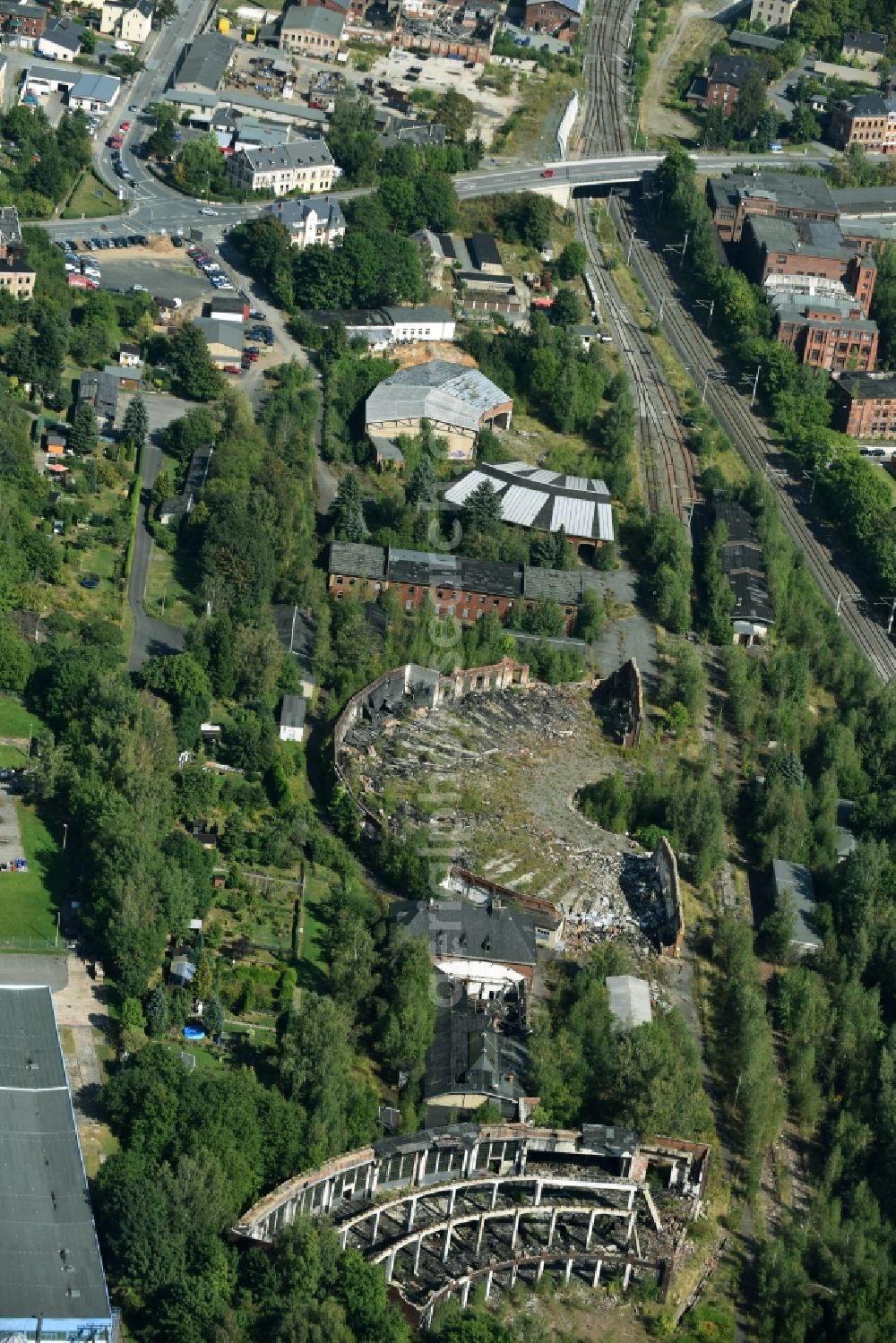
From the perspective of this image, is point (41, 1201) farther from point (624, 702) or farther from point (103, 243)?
point (103, 243)

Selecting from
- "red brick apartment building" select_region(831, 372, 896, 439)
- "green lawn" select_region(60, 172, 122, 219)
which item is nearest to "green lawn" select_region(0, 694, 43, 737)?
"green lawn" select_region(60, 172, 122, 219)

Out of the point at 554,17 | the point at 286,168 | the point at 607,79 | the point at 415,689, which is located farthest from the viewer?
the point at 554,17

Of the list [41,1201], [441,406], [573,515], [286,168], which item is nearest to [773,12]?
[286,168]

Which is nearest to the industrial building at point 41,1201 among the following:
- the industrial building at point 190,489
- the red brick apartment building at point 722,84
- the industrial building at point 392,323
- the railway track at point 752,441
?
the industrial building at point 190,489

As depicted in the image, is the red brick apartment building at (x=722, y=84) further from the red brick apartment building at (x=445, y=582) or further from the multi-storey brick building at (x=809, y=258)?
the red brick apartment building at (x=445, y=582)

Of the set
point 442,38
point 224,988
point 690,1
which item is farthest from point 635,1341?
point 690,1

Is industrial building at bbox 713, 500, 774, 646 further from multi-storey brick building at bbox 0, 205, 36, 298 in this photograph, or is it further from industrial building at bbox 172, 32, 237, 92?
industrial building at bbox 172, 32, 237, 92
